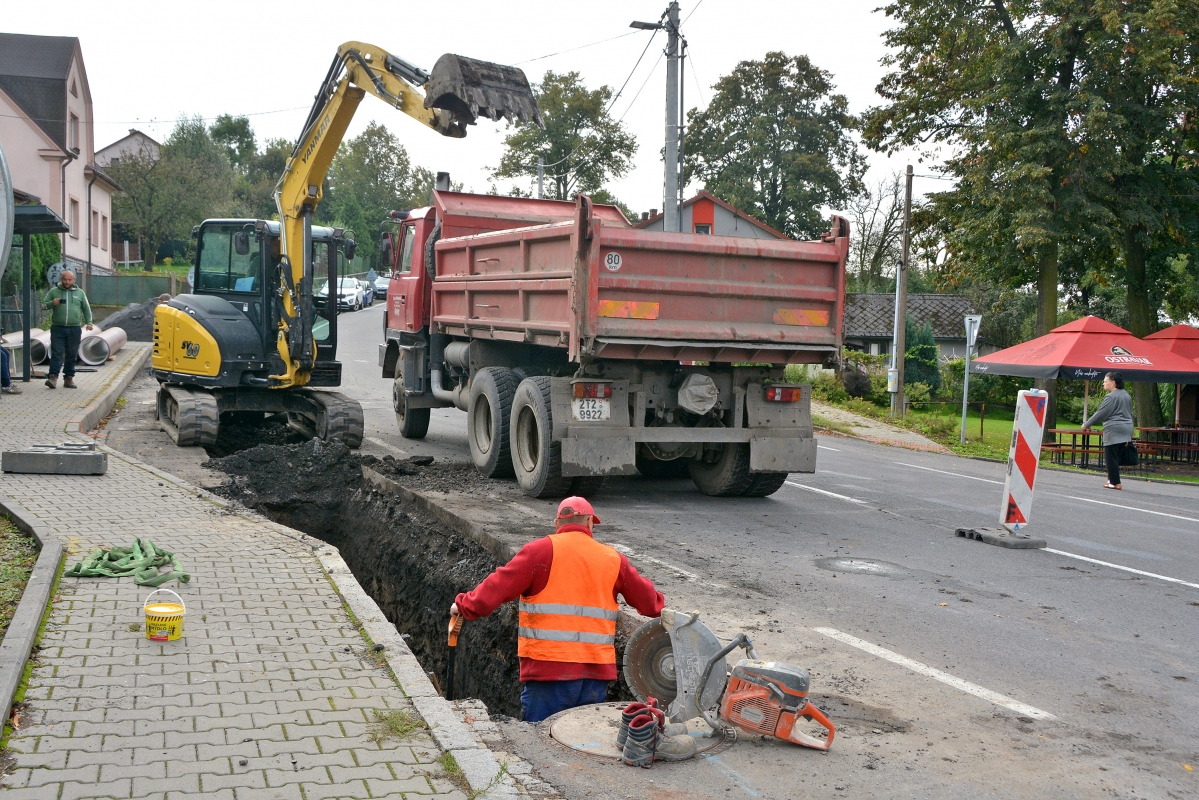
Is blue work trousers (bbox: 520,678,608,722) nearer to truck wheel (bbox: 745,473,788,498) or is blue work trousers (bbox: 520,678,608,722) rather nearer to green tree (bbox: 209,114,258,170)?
truck wheel (bbox: 745,473,788,498)

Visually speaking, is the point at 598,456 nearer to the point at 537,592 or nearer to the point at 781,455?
the point at 781,455

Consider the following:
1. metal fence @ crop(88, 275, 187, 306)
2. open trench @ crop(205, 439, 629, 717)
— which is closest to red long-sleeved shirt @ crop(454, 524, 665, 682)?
open trench @ crop(205, 439, 629, 717)

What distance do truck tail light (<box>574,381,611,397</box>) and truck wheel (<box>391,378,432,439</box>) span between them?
526 cm

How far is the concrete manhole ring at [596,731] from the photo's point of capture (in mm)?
4383

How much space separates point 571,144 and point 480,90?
65070 millimetres

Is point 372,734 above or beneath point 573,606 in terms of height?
beneath

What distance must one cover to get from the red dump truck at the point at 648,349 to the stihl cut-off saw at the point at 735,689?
15.5 ft

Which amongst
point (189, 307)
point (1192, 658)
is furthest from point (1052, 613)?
point (189, 307)

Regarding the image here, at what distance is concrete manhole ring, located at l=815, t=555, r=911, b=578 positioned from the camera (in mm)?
7786

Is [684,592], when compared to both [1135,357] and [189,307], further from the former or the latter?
[1135,357]

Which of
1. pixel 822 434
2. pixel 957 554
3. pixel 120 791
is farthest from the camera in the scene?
pixel 822 434

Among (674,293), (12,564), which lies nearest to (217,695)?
(12,564)

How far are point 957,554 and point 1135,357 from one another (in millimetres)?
12375

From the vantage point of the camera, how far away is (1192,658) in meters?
5.95
